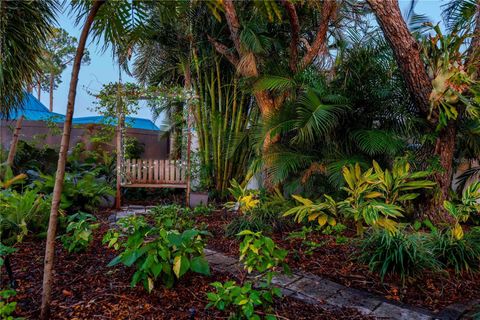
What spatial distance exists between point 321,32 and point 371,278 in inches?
124

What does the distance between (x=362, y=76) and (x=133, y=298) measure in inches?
139

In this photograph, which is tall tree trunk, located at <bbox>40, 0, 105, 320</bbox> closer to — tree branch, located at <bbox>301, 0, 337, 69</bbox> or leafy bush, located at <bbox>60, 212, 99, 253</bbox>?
leafy bush, located at <bbox>60, 212, 99, 253</bbox>

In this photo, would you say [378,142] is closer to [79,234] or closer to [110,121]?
[79,234]

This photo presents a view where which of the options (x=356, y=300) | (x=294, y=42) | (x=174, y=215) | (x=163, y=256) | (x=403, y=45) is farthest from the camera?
(x=294, y=42)

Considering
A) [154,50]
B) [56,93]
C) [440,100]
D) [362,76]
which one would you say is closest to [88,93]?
[154,50]

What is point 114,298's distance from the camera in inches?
68.6

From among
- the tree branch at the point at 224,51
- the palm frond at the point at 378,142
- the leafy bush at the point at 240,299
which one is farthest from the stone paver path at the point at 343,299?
the tree branch at the point at 224,51

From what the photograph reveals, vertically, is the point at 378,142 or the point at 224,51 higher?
the point at 224,51

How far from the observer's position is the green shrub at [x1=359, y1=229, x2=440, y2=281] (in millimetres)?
2236

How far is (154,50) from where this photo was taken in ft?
19.2

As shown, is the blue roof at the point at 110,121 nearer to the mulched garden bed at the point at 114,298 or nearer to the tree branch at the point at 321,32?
the tree branch at the point at 321,32

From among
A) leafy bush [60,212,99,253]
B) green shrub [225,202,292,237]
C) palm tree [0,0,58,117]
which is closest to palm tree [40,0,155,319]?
leafy bush [60,212,99,253]

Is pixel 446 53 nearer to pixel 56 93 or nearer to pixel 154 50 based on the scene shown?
pixel 154 50

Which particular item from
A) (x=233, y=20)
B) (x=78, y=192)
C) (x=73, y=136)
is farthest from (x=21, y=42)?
(x=73, y=136)
